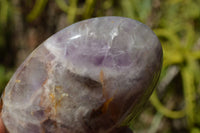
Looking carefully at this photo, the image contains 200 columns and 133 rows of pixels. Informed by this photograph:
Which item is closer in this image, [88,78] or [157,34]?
[88,78]

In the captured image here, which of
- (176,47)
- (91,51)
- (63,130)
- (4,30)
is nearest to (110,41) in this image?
(91,51)

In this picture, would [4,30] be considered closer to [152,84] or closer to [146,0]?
[146,0]

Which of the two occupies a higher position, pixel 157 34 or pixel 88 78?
pixel 88 78

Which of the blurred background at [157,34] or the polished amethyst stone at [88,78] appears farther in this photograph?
the blurred background at [157,34]

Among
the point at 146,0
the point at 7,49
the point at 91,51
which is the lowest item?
the point at 7,49

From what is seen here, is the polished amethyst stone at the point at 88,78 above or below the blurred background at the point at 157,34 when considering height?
above
